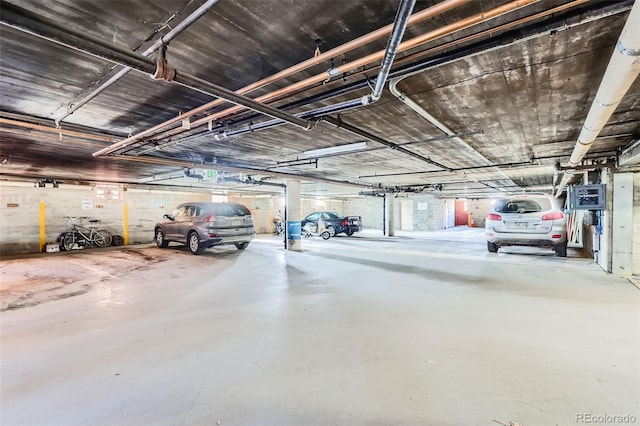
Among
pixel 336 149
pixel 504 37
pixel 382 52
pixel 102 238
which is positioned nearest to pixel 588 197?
pixel 336 149

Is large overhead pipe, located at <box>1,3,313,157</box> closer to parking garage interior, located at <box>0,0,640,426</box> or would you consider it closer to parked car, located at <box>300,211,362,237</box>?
parking garage interior, located at <box>0,0,640,426</box>

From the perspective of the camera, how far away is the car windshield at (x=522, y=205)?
6.32 meters

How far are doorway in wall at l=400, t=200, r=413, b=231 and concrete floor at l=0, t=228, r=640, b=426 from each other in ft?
45.4

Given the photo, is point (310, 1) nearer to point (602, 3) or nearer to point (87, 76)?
point (602, 3)

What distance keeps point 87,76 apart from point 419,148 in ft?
16.5

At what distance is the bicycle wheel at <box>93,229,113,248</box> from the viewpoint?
10.2 m

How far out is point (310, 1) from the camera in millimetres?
1763

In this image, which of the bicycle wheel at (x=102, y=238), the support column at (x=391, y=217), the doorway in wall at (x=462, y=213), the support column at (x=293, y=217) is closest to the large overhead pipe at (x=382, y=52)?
the support column at (x=293, y=217)

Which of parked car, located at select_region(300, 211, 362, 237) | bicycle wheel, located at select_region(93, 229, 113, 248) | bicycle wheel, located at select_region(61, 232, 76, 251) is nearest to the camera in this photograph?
bicycle wheel, located at select_region(61, 232, 76, 251)

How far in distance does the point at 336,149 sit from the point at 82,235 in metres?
9.67

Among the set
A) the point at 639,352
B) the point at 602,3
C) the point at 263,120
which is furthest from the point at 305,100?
the point at 639,352

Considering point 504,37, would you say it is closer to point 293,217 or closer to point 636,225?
point 636,225

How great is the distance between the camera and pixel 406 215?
18688 mm

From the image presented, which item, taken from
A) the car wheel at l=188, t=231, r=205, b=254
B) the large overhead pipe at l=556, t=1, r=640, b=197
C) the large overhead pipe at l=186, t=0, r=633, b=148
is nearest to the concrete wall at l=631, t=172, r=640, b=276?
the large overhead pipe at l=556, t=1, r=640, b=197
